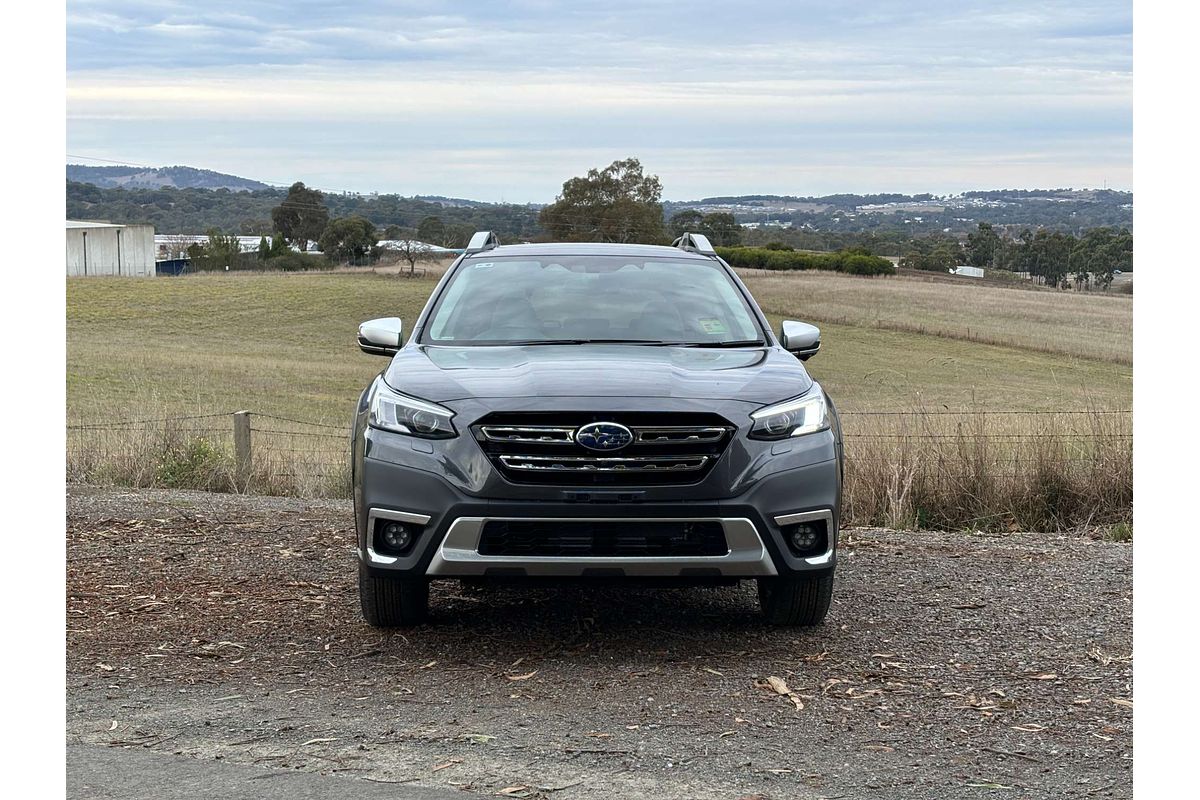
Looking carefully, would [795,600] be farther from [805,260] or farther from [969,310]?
[805,260]

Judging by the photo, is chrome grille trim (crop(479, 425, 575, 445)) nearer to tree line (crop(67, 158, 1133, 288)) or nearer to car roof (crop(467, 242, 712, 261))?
car roof (crop(467, 242, 712, 261))

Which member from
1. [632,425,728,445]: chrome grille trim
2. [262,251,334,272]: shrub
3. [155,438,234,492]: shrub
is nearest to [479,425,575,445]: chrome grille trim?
[632,425,728,445]: chrome grille trim

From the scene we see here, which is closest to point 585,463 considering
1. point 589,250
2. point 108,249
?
point 589,250

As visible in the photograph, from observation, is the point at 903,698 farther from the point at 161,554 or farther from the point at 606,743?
the point at 161,554

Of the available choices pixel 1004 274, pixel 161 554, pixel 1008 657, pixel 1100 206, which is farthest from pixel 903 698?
pixel 1004 274

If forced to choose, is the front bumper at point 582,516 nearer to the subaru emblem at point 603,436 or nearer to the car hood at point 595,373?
the subaru emblem at point 603,436

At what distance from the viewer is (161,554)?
25.8ft

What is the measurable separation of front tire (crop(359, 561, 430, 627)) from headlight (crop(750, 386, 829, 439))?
1.56 m

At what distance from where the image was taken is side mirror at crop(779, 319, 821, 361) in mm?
6551

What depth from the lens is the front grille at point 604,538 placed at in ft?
17.0

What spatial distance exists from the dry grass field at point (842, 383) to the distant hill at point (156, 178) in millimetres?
38261

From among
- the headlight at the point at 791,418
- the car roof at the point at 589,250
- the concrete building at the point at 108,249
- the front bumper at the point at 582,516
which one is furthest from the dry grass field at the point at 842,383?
the concrete building at the point at 108,249

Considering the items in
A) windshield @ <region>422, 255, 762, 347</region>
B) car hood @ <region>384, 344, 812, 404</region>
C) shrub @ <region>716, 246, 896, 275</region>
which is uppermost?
shrub @ <region>716, 246, 896, 275</region>

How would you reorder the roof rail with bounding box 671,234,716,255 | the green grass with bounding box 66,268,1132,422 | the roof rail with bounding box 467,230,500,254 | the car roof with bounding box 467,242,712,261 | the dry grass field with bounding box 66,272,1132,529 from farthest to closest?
the green grass with bounding box 66,268,1132,422 < the dry grass field with bounding box 66,272,1132,529 < the roof rail with bounding box 671,234,716,255 < the roof rail with bounding box 467,230,500,254 < the car roof with bounding box 467,242,712,261
